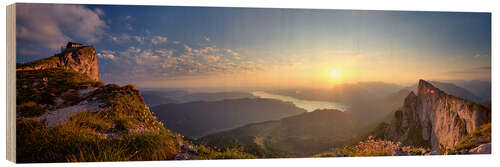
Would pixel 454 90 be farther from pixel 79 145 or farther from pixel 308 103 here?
pixel 79 145

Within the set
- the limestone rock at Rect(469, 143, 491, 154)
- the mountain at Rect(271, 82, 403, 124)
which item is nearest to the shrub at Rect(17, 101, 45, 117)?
the mountain at Rect(271, 82, 403, 124)

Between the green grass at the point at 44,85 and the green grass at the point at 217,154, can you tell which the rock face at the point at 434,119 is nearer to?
the green grass at the point at 217,154

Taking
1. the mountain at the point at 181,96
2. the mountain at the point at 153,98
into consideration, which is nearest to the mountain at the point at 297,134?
the mountain at the point at 181,96

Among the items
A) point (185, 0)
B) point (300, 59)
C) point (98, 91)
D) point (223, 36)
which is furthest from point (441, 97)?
point (98, 91)

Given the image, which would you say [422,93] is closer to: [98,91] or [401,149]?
[401,149]

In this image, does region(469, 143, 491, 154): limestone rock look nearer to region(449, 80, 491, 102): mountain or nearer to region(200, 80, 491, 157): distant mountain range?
region(200, 80, 491, 157): distant mountain range

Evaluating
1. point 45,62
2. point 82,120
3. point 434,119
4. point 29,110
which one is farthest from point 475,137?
point 45,62
